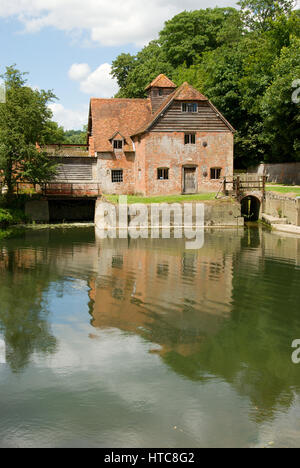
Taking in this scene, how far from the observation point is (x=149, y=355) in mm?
11641

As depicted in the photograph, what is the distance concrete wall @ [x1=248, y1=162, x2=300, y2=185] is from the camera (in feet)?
150

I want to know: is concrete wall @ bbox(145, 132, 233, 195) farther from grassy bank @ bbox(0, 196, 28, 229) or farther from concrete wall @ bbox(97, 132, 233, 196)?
grassy bank @ bbox(0, 196, 28, 229)

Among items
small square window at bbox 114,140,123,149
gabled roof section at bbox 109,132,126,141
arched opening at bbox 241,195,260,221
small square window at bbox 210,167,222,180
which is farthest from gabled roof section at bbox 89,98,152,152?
arched opening at bbox 241,195,260,221

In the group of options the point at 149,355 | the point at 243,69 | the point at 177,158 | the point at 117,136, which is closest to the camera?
the point at 149,355

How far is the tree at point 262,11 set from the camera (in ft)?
219

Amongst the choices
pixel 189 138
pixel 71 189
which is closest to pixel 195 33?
pixel 189 138

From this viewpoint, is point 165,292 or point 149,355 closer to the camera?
point 149,355

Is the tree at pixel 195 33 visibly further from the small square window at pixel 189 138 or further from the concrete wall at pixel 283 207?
the concrete wall at pixel 283 207

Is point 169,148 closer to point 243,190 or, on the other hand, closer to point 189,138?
point 189,138

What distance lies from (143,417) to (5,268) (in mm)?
14690

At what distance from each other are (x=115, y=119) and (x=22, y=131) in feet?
34.6

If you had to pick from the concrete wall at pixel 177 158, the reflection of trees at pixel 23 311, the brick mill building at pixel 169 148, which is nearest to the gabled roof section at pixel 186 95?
the brick mill building at pixel 169 148

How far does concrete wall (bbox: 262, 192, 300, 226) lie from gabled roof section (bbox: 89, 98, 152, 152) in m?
14.2
